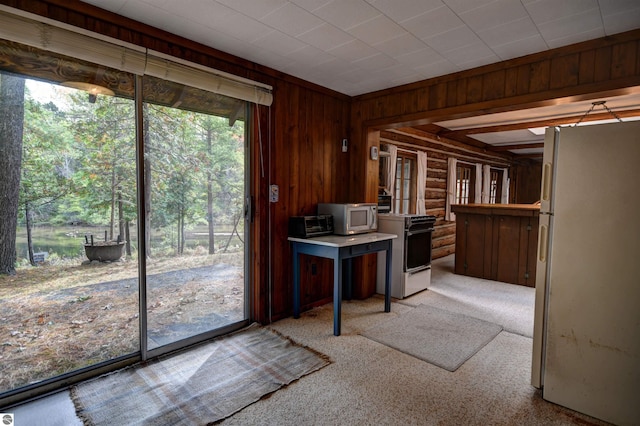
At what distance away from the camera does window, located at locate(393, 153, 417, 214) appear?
5.74 metres

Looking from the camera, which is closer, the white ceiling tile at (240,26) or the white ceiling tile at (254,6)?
the white ceiling tile at (254,6)

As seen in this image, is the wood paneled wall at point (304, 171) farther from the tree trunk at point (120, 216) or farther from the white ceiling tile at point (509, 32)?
the white ceiling tile at point (509, 32)

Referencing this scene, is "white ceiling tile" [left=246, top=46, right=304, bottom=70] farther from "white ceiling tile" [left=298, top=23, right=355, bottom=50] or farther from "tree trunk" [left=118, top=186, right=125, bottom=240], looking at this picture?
"tree trunk" [left=118, top=186, right=125, bottom=240]

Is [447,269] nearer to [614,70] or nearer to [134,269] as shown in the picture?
[614,70]

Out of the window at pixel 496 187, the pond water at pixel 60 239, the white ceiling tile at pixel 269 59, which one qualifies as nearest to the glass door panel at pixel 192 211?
the pond water at pixel 60 239

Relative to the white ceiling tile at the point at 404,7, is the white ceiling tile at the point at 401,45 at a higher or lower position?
higher

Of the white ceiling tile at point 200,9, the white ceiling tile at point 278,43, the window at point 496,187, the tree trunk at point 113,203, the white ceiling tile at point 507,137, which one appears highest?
the white ceiling tile at point 507,137

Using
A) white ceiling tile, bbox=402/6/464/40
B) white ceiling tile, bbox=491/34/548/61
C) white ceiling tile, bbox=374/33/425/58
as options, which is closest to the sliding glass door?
white ceiling tile, bbox=374/33/425/58

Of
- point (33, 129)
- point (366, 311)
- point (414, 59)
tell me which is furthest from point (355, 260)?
point (33, 129)

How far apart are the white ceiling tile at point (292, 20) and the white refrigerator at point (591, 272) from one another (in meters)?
1.71

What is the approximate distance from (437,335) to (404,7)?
8.62ft

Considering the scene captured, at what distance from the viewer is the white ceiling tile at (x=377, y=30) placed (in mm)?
2273

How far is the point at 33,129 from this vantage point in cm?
205

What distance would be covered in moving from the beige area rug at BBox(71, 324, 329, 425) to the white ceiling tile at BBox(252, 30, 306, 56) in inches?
95.3
